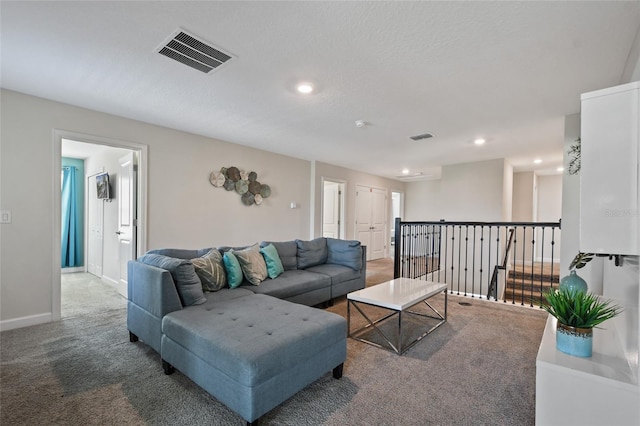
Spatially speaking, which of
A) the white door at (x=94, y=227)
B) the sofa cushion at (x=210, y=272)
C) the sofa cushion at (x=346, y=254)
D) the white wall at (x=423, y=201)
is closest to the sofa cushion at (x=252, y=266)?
the sofa cushion at (x=210, y=272)

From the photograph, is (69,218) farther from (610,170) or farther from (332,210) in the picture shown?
(610,170)

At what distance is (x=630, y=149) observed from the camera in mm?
1228

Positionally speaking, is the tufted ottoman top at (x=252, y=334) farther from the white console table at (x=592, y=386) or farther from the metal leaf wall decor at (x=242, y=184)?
the metal leaf wall decor at (x=242, y=184)

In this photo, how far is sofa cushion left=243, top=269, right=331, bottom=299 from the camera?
118 inches

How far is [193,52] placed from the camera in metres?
2.22

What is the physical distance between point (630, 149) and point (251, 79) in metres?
2.59

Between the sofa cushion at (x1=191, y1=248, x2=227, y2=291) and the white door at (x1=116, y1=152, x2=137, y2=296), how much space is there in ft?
5.65

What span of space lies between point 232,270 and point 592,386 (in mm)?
2662

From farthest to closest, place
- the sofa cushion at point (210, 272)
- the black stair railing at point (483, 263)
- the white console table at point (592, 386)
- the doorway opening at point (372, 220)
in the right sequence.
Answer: the doorway opening at point (372, 220)
the black stair railing at point (483, 263)
the sofa cushion at point (210, 272)
the white console table at point (592, 386)

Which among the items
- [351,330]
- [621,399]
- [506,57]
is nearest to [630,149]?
[621,399]

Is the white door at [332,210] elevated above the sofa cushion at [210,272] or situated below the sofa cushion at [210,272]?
above

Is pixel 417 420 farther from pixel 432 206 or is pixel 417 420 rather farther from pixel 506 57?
pixel 432 206

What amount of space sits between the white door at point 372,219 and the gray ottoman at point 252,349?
5594 mm

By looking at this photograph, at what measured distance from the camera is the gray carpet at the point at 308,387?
66.3 inches
